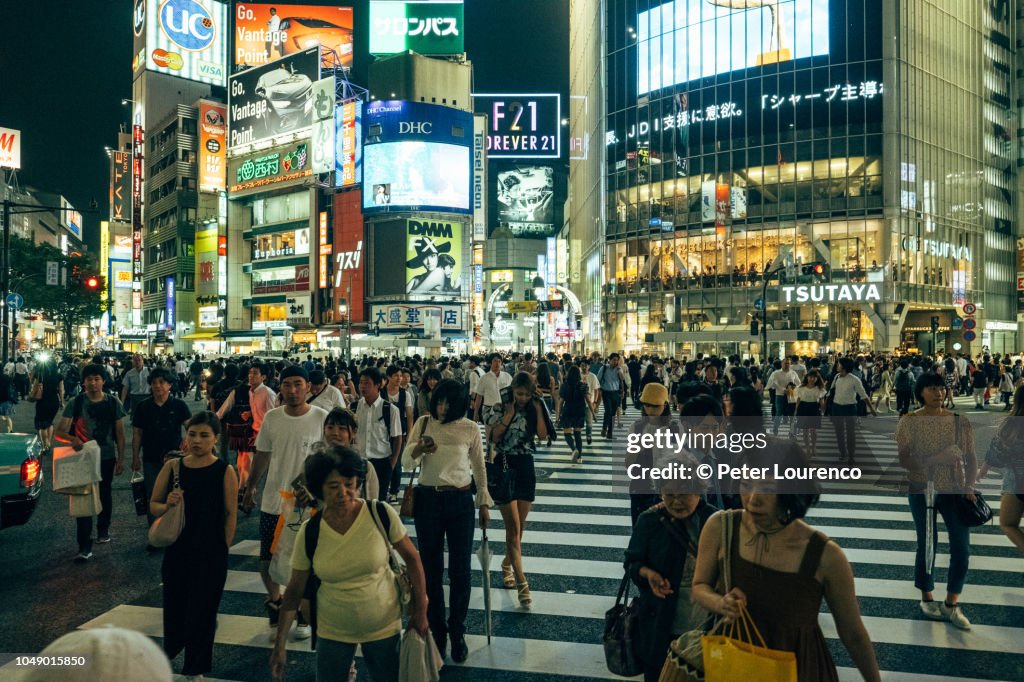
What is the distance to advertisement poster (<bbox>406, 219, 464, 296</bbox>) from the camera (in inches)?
2596

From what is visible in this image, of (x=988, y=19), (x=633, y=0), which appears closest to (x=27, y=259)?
(x=633, y=0)

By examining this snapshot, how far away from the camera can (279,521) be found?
5.33 metres

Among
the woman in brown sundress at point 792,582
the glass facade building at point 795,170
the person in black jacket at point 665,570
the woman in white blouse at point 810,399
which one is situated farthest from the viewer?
the glass facade building at point 795,170

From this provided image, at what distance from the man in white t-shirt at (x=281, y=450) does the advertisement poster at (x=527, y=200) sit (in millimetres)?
111930

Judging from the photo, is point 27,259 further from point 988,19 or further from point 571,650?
point 988,19

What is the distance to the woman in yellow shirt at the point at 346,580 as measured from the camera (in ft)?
11.1

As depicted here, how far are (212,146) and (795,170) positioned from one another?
62780 millimetres

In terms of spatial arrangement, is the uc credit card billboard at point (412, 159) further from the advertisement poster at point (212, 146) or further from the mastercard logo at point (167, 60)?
the mastercard logo at point (167, 60)

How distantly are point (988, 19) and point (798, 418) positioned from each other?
64448 millimetres

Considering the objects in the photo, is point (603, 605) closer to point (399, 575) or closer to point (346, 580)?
point (399, 575)

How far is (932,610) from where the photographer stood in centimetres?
579

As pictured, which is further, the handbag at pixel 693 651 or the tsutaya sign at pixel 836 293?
the tsutaya sign at pixel 836 293

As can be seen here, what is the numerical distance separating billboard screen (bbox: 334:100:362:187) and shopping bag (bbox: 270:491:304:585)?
64439 mm

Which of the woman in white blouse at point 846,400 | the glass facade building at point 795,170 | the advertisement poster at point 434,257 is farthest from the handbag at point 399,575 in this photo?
the advertisement poster at point 434,257
